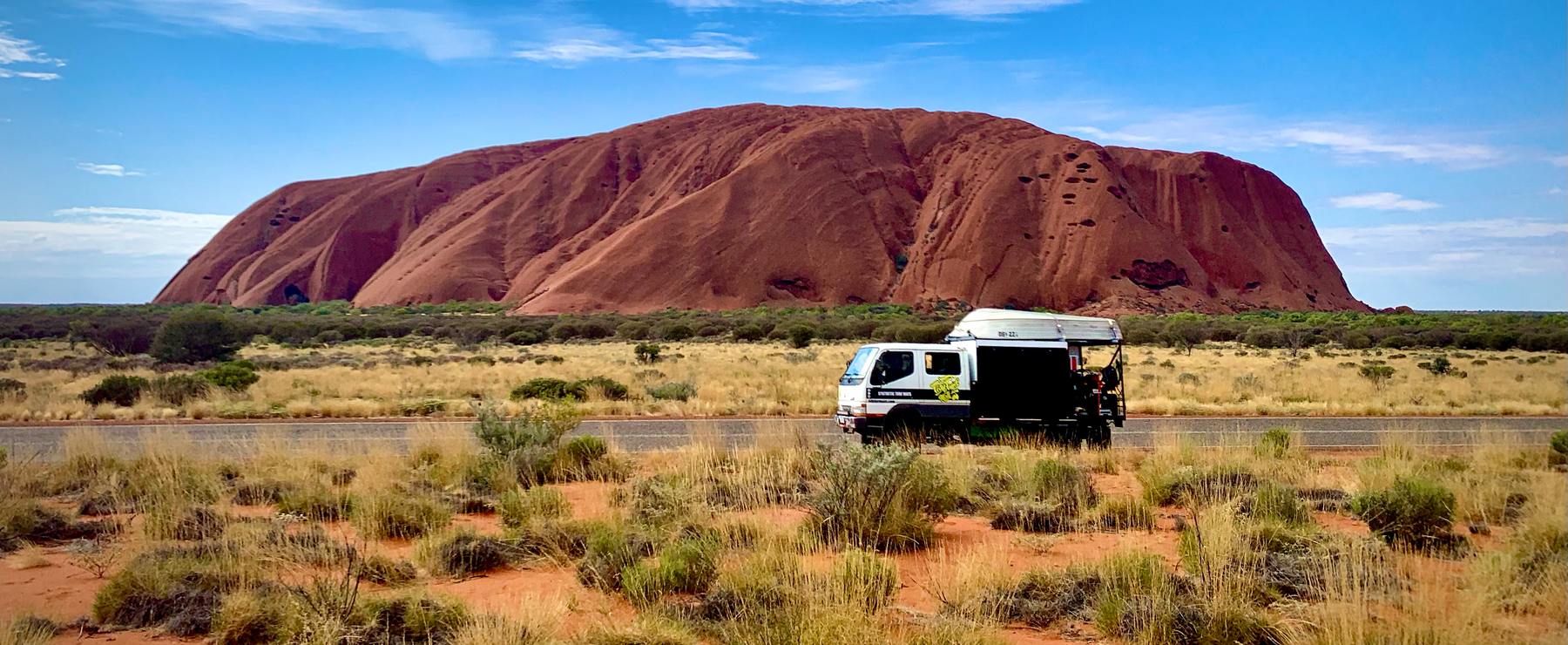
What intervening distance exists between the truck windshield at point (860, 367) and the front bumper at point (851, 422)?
0.49 metres

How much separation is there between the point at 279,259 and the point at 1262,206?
109m

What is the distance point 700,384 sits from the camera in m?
25.3

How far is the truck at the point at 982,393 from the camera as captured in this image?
44.3ft

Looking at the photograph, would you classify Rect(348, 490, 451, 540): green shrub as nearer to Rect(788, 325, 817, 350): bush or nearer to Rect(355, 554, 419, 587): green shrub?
Rect(355, 554, 419, 587): green shrub

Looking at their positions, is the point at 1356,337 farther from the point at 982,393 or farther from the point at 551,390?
the point at 982,393

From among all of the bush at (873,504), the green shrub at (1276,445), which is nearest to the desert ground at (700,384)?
the bush at (873,504)

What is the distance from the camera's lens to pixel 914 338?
138 feet

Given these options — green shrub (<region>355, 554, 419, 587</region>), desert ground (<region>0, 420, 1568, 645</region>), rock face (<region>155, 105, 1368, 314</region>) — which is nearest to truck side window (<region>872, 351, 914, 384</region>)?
desert ground (<region>0, 420, 1568, 645</region>)

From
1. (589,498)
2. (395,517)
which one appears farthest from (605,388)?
(395,517)

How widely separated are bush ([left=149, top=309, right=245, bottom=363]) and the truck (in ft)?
103

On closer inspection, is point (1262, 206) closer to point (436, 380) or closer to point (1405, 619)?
point (436, 380)

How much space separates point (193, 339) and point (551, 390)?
21196 mm

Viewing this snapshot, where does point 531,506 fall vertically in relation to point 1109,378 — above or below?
below

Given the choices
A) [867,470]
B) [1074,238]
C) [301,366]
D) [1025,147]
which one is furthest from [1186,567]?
[1025,147]
